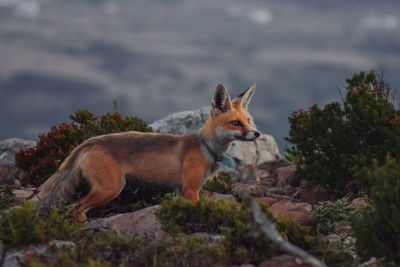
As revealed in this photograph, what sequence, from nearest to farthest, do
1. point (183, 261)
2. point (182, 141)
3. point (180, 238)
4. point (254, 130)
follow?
point (183, 261)
point (180, 238)
point (254, 130)
point (182, 141)

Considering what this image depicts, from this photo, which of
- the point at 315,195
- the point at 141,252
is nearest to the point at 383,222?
the point at 141,252

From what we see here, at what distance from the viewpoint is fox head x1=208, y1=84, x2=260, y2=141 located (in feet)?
25.7

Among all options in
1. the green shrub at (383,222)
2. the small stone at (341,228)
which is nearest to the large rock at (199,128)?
the small stone at (341,228)

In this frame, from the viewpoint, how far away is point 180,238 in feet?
20.2

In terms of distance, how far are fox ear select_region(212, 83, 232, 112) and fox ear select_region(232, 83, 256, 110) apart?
1.44 ft

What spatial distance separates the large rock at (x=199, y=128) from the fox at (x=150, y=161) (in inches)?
346

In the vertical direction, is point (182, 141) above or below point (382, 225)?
above

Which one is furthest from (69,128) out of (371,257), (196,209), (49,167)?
(371,257)

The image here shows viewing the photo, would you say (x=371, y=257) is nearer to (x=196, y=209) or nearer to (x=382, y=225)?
(x=382, y=225)

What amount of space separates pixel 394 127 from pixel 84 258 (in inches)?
261

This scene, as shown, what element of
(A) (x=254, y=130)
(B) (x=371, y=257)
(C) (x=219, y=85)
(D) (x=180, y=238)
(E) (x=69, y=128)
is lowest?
(B) (x=371, y=257)

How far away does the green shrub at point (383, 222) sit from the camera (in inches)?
227

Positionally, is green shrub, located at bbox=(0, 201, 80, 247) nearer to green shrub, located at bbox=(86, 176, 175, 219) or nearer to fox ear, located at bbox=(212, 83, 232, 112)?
green shrub, located at bbox=(86, 176, 175, 219)

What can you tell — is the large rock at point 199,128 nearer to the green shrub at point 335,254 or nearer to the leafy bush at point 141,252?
the green shrub at point 335,254
